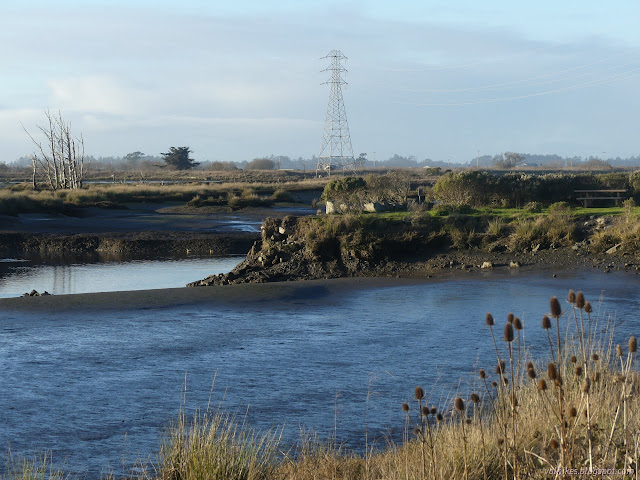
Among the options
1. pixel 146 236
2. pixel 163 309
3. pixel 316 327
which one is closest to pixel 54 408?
pixel 316 327

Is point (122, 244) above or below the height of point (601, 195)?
below

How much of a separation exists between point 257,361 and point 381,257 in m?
10.2

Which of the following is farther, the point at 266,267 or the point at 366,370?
the point at 266,267

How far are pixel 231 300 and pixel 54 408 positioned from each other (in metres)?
7.97

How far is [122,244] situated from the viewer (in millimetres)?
32406

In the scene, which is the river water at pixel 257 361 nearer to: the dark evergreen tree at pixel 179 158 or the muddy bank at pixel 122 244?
the muddy bank at pixel 122 244

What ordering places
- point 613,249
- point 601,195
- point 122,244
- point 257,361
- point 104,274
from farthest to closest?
point 122,244 < point 601,195 < point 104,274 < point 613,249 < point 257,361

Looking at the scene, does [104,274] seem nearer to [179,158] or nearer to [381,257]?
[381,257]

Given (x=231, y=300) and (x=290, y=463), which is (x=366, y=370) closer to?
(x=290, y=463)

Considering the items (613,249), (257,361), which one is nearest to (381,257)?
(613,249)

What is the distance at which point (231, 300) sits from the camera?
16.5 m

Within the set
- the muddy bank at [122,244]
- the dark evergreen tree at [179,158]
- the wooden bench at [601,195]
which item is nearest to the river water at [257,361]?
the wooden bench at [601,195]

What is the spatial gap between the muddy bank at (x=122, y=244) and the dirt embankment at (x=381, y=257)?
32.8 ft

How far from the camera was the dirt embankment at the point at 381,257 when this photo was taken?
19.9 metres
